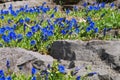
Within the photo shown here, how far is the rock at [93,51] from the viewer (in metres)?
7.33

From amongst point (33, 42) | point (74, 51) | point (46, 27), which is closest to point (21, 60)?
point (74, 51)

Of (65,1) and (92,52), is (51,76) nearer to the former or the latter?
(92,52)

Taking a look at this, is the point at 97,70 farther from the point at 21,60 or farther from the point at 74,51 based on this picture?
the point at 21,60

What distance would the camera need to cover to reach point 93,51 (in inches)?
301

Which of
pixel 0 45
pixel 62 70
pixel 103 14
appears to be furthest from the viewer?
pixel 103 14

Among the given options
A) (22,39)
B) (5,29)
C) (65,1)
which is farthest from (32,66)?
(65,1)

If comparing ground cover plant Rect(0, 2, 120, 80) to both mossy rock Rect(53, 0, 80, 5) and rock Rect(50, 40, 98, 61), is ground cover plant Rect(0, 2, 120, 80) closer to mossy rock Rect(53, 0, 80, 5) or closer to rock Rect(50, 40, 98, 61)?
rock Rect(50, 40, 98, 61)

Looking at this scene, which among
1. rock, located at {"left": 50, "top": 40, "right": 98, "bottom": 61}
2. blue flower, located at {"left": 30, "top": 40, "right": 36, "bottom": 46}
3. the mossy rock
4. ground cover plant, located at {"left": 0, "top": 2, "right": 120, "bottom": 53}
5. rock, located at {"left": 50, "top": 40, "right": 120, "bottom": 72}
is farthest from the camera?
the mossy rock

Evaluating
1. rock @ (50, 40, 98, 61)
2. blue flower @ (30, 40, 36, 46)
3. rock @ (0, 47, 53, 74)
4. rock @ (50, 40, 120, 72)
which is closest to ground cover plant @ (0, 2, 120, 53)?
blue flower @ (30, 40, 36, 46)

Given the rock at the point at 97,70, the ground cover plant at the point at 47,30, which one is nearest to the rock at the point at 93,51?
the rock at the point at 97,70

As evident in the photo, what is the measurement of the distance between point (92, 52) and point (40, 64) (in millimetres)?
1021

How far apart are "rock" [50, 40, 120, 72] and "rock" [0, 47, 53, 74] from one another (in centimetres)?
52

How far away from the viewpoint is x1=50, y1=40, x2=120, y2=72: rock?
733 centimetres

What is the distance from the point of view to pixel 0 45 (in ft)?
29.6
